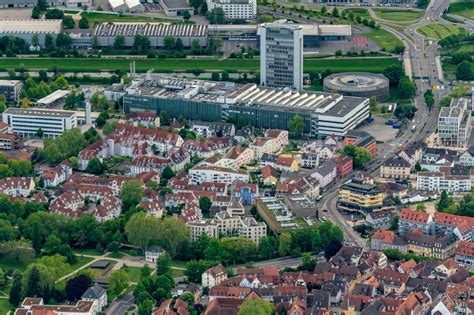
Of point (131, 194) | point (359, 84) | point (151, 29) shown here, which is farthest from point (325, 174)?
point (151, 29)

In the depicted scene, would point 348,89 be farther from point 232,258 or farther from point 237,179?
point 232,258

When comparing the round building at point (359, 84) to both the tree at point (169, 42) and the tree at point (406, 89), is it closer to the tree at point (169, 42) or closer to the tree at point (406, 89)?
the tree at point (406, 89)

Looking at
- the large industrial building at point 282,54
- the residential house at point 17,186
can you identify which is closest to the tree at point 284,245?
the residential house at point 17,186

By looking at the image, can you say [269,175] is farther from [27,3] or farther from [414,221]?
[27,3]

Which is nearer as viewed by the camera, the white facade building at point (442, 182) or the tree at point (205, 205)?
the tree at point (205, 205)

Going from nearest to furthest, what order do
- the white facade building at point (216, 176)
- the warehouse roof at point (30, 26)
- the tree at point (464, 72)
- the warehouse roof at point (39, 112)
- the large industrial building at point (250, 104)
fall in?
the white facade building at point (216, 176)
the large industrial building at point (250, 104)
the warehouse roof at point (39, 112)
the tree at point (464, 72)
the warehouse roof at point (30, 26)

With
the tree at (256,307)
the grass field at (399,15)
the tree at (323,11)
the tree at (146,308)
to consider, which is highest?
the tree at (256,307)

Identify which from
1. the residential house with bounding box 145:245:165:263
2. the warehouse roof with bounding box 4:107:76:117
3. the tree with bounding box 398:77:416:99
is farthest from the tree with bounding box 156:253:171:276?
the tree with bounding box 398:77:416:99
